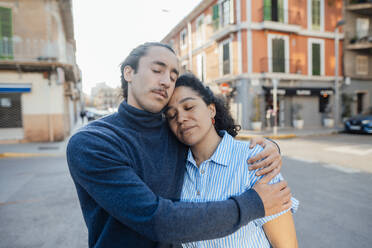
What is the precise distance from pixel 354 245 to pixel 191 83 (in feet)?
8.59

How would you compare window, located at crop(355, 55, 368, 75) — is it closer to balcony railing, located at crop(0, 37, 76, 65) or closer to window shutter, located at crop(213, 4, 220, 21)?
window shutter, located at crop(213, 4, 220, 21)

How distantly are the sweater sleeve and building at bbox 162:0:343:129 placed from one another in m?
14.5

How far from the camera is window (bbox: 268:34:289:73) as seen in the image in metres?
16.0

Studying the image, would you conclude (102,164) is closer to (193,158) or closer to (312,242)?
(193,158)

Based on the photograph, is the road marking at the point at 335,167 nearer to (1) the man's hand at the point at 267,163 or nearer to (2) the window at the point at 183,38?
(1) the man's hand at the point at 267,163

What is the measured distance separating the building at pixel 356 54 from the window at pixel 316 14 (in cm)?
255

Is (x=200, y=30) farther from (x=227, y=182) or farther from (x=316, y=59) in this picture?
(x=227, y=182)

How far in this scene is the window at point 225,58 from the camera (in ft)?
54.5

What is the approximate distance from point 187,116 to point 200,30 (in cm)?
2017

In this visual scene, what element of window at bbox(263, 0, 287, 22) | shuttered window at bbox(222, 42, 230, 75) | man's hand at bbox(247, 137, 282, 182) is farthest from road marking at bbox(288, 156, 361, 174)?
window at bbox(263, 0, 287, 22)

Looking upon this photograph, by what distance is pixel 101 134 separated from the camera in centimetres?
119

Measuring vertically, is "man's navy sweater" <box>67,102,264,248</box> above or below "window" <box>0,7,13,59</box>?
below

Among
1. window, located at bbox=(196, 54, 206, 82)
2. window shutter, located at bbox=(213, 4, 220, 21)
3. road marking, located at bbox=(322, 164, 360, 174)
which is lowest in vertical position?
road marking, located at bbox=(322, 164, 360, 174)

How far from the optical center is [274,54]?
16.2 metres
